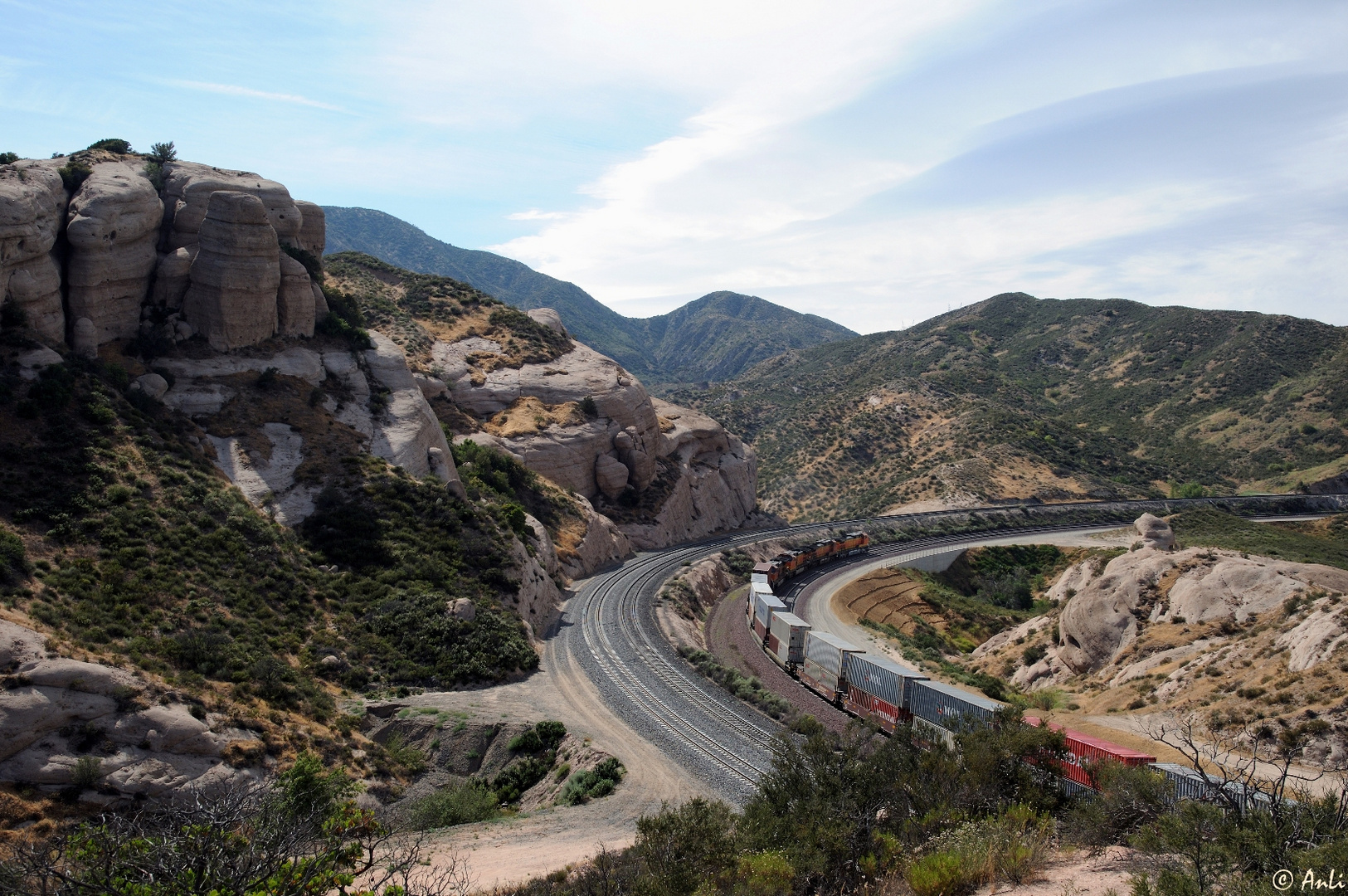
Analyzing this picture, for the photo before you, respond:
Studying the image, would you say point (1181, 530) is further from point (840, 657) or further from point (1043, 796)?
point (1043, 796)

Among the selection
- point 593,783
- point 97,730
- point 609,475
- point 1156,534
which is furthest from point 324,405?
point 1156,534

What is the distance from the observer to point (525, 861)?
50.8 feet

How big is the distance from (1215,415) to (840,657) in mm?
100854

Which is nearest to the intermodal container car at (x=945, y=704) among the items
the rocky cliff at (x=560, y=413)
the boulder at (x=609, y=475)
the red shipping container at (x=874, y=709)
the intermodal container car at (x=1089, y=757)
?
the red shipping container at (x=874, y=709)

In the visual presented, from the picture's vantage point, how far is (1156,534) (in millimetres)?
46062

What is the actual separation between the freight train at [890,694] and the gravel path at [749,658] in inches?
19.5

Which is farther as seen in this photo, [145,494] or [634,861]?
[145,494]

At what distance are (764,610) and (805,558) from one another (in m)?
17.2

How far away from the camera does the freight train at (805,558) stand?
48.1m

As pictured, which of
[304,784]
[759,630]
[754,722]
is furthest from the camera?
[759,630]

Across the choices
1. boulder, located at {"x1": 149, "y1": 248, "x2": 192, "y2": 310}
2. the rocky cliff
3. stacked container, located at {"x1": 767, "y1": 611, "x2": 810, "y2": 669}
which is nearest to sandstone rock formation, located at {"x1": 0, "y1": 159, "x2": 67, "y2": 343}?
boulder, located at {"x1": 149, "y1": 248, "x2": 192, "y2": 310}

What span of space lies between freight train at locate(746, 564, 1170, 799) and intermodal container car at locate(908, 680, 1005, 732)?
0.08 feet

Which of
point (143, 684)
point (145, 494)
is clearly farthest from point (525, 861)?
point (145, 494)

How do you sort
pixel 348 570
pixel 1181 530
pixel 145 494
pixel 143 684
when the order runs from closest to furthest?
1. pixel 143 684
2. pixel 145 494
3. pixel 348 570
4. pixel 1181 530
